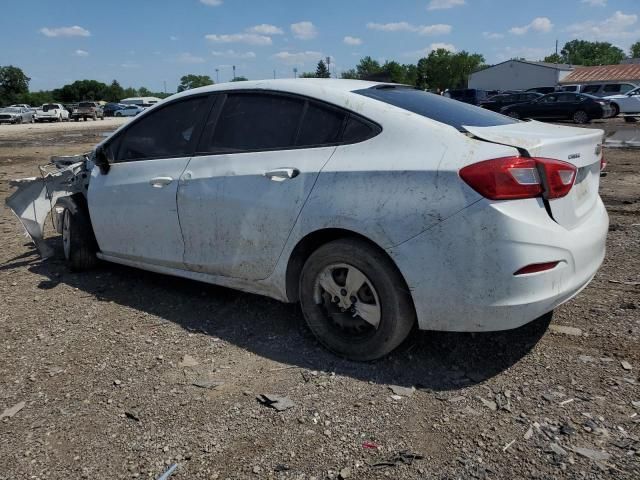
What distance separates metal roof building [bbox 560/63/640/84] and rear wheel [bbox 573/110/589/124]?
41.0 metres

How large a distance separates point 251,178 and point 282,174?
25 cm

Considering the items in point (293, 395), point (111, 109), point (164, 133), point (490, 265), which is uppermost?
point (164, 133)

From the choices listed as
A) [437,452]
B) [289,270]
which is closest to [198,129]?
[289,270]

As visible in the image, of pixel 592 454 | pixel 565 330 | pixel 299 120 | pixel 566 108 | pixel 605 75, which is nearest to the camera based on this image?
pixel 592 454

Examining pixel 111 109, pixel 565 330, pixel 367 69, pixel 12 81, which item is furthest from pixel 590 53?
pixel 565 330

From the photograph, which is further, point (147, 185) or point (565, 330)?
point (147, 185)

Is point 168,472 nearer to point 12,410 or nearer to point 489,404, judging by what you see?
point 12,410

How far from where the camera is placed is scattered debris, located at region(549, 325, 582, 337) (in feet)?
11.9

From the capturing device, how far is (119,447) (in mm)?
2650

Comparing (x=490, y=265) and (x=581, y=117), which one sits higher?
(x=490, y=265)

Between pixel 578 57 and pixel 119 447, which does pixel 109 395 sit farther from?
pixel 578 57

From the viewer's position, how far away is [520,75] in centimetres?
7506

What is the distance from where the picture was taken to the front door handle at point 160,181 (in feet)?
13.2

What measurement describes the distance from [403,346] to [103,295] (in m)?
2.60
